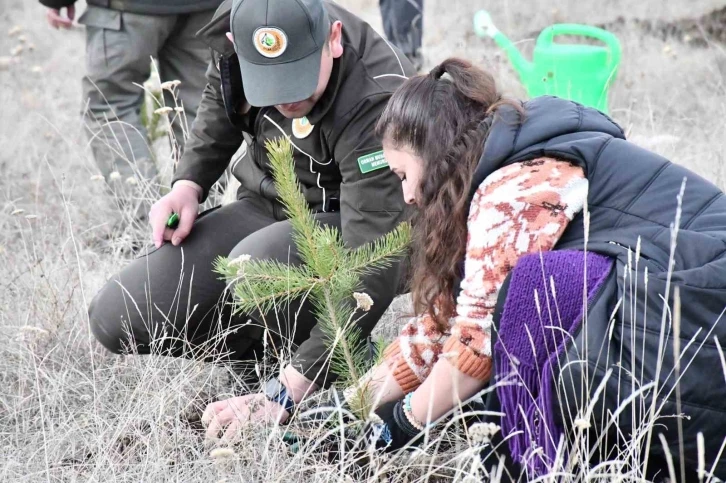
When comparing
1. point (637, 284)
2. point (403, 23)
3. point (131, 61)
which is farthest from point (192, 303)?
point (403, 23)

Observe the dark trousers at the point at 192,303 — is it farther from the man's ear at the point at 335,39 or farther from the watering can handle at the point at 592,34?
the watering can handle at the point at 592,34

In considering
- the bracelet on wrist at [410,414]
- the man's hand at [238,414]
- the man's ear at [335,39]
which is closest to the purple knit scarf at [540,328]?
the bracelet on wrist at [410,414]

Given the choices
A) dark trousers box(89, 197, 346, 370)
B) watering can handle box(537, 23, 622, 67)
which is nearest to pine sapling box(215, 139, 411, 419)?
dark trousers box(89, 197, 346, 370)

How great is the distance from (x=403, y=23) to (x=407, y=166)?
3335 millimetres

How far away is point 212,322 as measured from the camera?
8.47 feet

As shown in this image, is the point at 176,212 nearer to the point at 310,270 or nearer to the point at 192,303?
the point at 192,303

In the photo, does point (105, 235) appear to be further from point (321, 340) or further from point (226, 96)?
point (321, 340)

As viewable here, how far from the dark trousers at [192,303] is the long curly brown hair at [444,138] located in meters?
0.56

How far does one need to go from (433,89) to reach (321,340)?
0.69m

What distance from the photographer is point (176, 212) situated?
2678 mm

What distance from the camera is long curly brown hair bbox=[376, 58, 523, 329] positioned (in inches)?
74.2

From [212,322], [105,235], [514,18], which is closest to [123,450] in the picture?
[212,322]

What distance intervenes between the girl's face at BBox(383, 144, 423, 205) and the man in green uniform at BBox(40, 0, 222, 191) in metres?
1.90

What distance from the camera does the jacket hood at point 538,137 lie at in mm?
1808
